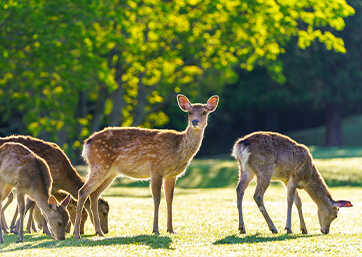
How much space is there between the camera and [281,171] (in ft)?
40.1

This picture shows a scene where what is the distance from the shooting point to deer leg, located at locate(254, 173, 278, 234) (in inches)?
464

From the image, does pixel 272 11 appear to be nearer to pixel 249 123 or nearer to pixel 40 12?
pixel 40 12

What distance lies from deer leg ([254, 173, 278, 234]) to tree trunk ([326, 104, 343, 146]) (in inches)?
1379

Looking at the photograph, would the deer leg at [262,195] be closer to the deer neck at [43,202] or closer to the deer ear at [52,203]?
the deer ear at [52,203]

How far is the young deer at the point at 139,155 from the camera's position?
1197cm

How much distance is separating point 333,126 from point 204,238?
121 feet

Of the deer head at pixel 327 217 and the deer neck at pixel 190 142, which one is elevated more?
A: the deer neck at pixel 190 142

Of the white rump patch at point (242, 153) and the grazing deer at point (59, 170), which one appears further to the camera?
the grazing deer at point (59, 170)

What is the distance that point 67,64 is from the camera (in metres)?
25.5

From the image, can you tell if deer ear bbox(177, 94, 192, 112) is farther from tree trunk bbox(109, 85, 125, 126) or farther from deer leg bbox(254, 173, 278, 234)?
tree trunk bbox(109, 85, 125, 126)

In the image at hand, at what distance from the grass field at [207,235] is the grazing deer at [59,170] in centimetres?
48

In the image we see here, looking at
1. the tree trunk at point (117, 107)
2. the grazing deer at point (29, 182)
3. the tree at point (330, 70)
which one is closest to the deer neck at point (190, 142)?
the grazing deer at point (29, 182)

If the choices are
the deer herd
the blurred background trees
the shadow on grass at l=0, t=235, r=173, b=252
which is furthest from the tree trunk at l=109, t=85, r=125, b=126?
the shadow on grass at l=0, t=235, r=173, b=252

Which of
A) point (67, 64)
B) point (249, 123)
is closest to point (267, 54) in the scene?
point (67, 64)
